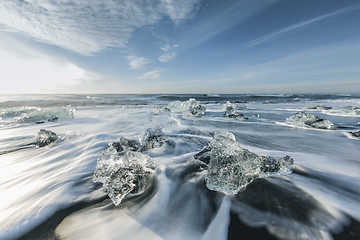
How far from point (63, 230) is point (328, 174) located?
290cm

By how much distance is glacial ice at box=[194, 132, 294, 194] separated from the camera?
4.56 ft

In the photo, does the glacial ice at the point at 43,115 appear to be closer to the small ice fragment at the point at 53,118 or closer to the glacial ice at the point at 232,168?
the small ice fragment at the point at 53,118

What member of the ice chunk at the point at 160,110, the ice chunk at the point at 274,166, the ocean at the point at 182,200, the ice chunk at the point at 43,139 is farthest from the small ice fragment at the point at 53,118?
the ice chunk at the point at 274,166

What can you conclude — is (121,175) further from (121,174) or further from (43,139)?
(43,139)

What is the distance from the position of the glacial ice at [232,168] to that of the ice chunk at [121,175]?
734 millimetres

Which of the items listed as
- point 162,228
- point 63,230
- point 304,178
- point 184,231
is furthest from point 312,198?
point 63,230

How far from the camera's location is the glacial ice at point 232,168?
1391 mm

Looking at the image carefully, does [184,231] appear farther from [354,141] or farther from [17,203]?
[354,141]

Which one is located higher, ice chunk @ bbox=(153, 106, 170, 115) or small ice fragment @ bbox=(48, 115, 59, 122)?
small ice fragment @ bbox=(48, 115, 59, 122)

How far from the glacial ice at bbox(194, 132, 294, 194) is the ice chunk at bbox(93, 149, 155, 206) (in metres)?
0.73

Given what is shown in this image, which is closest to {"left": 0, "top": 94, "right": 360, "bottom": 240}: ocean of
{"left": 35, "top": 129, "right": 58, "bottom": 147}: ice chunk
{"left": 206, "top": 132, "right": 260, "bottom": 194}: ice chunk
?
{"left": 206, "top": 132, "right": 260, "bottom": 194}: ice chunk

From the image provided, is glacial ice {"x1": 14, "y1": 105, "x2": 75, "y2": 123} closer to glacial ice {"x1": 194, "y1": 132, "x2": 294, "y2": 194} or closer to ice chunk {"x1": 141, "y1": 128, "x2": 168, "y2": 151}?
ice chunk {"x1": 141, "y1": 128, "x2": 168, "y2": 151}

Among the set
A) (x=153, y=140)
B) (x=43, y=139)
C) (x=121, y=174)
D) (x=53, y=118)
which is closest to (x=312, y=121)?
(x=153, y=140)

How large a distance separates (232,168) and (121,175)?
1.10 m
